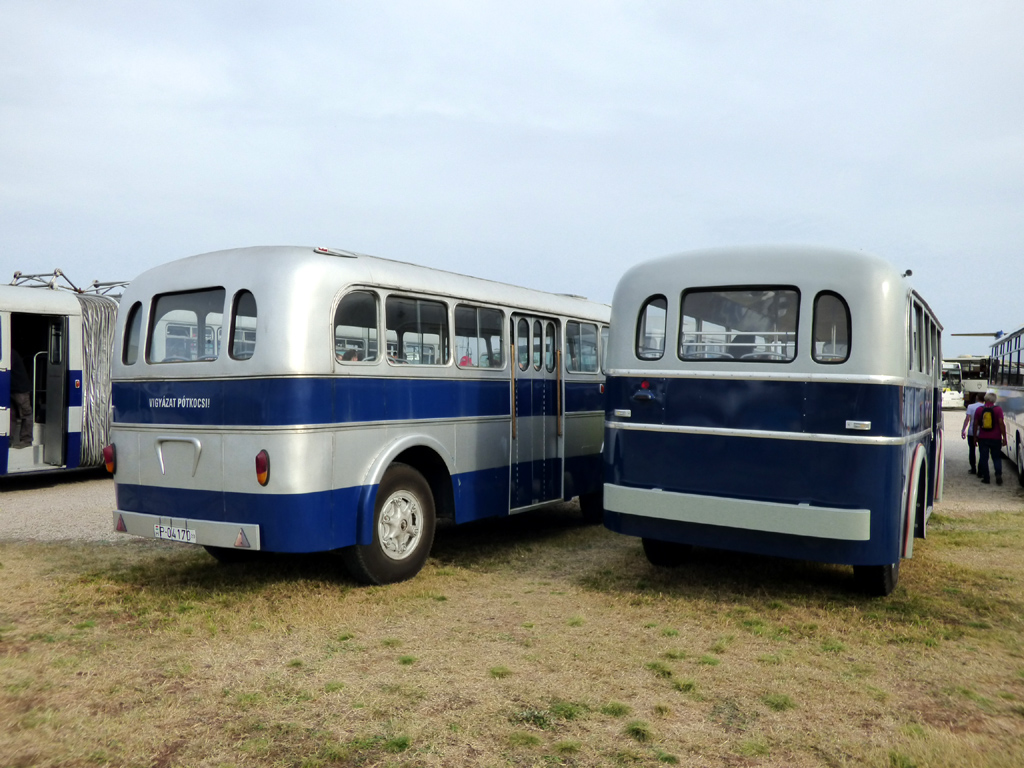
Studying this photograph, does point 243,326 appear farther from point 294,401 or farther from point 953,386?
point 953,386

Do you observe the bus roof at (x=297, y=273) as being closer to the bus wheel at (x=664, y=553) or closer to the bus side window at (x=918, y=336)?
the bus wheel at (x=664, y=553)

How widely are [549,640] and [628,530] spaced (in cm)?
147

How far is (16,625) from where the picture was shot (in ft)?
18.5

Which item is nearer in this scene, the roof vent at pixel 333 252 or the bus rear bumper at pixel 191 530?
the bus rear bumper at pixel 191 530

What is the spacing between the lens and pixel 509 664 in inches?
195

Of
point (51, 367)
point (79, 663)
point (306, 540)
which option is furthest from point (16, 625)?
point (51, 367)

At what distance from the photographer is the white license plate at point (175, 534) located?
6180 millimetres

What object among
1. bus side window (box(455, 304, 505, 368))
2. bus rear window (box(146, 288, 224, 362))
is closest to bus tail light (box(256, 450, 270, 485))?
bus rear window (box(146, 288, 224, 362))

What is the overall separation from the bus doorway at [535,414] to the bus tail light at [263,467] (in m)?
2.80

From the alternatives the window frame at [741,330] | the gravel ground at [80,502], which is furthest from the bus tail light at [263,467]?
the gravel ground at [80,502]

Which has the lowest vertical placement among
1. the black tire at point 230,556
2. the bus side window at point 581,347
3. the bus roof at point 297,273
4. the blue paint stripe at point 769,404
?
the black tire at point 230,556

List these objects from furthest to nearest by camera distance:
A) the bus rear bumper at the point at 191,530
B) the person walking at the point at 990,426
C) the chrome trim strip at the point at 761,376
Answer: the person walking at the point at 990,426
the bus rear bumper at the point at 191,530
the chrome trim strip at the point at 761,376

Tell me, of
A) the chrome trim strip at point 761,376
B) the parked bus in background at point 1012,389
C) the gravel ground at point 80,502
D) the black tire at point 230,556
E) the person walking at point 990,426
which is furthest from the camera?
the parked bus in background at point 1012,389

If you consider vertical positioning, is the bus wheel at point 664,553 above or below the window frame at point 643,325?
below
